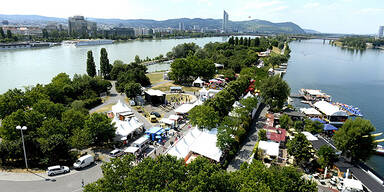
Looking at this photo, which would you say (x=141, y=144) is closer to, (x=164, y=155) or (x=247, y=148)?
(x=164, y=155)

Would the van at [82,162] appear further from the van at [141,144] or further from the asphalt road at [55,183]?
the van at [141,144]

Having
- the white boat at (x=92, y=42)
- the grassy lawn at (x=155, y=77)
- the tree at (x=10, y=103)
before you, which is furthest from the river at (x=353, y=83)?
the white boat at (x=92, y=42)

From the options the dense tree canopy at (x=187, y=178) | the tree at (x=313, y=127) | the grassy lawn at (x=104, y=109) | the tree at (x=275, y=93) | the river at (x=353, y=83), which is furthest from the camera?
the river at (x=353, y=83)

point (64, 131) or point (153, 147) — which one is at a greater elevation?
point (64, 131)

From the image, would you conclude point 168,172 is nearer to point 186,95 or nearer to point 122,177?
point 122,177

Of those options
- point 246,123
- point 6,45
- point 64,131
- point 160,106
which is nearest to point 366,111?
point 246,123

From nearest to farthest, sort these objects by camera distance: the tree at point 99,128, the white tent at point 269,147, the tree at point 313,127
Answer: the tree at point 99,128 → the white tent at point 269,147 → the tree at point 313,127

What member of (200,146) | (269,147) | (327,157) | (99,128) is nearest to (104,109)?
(99,128)
